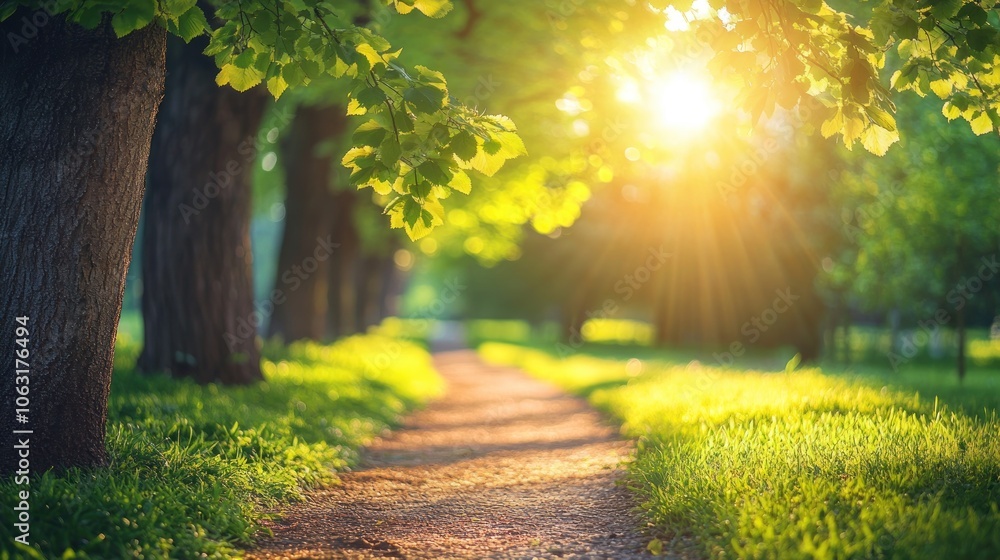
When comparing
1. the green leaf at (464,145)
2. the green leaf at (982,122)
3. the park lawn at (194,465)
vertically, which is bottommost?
the park lawn at (194,465)

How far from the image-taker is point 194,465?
5199mm

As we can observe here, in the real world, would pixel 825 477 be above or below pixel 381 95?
below

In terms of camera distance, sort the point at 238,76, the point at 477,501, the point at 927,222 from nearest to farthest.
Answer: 1. the point at 238,76
2. the point at 477,501
3. the point at 927,222

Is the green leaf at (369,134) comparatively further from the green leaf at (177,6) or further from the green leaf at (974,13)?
the green leaf at (974,13)

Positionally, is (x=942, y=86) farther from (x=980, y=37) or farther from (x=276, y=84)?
(x=276, y=84)

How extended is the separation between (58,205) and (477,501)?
3726 millimetres

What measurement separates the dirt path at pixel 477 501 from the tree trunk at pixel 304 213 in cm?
679

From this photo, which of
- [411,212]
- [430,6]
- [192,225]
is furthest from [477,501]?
[192,225]

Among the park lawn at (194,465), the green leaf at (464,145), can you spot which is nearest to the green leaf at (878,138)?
the green leaf at (464,145)

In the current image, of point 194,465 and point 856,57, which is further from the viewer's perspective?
point 194,465

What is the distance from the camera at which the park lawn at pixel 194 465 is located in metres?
3.93

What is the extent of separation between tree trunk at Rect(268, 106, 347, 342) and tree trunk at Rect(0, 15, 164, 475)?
37.1 ft

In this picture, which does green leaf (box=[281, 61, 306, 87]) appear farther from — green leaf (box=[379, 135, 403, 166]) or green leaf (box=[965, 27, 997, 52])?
green leaf (box=[965, 27, 997, 52])

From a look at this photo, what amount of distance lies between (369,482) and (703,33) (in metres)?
5.03
